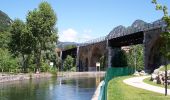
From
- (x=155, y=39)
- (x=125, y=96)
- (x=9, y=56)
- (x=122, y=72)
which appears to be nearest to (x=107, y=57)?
(x=9, y=56)

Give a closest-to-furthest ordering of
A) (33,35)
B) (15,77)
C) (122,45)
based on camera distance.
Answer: (15,77), (33,35), (122,45)

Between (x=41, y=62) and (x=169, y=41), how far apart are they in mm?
77653

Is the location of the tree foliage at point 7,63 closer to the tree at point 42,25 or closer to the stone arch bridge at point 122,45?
the tree at point 42,25

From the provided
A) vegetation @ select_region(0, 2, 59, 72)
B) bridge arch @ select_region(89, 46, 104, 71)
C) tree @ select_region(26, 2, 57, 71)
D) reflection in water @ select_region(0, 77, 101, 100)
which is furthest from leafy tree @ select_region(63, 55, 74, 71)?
reflection in water @ select_region(0, 77, 101, 100)

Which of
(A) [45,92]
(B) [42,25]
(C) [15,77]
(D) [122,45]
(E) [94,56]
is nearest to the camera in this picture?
(A) [45,92]

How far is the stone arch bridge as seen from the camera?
81625mm

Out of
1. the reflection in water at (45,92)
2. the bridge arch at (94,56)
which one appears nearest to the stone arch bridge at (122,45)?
the bridge arch at (94,56)

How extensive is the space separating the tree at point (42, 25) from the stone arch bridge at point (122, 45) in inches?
678

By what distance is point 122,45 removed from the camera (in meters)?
117

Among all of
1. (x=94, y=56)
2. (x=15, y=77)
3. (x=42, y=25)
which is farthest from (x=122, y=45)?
(x=15, y=77)

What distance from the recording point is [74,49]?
155875mm

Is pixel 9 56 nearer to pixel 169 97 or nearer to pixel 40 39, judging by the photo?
pixel 40 39

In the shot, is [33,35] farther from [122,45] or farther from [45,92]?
[45,92]

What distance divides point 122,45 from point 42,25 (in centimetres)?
3005
